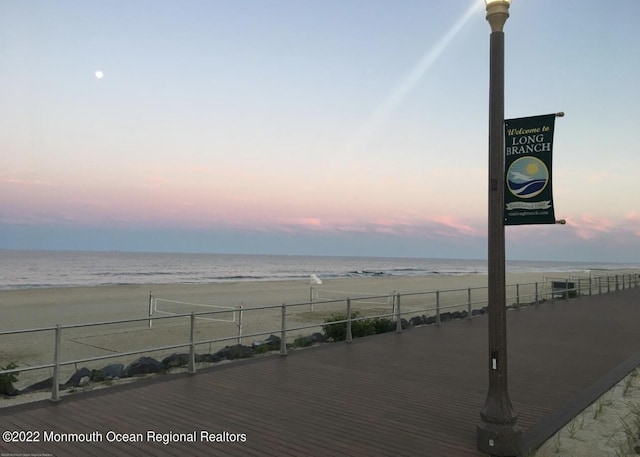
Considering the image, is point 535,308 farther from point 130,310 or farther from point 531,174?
point 130,310

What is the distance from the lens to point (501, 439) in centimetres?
468

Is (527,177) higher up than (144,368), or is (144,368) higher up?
(527,177)

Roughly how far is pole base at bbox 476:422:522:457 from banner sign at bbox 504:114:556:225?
200cm

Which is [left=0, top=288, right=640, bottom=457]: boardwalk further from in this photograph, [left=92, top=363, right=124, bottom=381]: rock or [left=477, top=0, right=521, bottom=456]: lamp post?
[left=92, top=363, right=124, bottom=381]: rock

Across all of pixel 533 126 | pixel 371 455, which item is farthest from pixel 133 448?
pixel 533 126

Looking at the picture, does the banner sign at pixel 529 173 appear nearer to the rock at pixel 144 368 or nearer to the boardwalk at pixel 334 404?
the boardwalk at pixel 334 404

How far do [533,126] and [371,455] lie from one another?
365 cm

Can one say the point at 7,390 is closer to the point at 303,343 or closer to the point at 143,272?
the point at 303,343

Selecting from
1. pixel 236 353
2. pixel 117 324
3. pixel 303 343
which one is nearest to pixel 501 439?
pixel 236 353

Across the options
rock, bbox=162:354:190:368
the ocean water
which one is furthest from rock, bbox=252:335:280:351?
the ocean water

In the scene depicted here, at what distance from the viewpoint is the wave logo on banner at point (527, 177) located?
4.82m

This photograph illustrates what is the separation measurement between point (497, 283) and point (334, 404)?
2850 mm

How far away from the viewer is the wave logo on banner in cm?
482

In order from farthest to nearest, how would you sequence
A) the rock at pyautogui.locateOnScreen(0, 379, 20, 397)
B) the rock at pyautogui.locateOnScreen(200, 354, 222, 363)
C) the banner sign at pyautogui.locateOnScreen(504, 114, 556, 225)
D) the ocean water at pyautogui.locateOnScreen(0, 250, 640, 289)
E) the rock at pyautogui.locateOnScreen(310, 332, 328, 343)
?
the ocean water at pyautogui.locateOnScreen(0, 250, 640, 289) < the rock at pyautogui.locateOnScreen(310, 332, 328, 343) < the rock at pyautogui.locateOnScreen(200, 354, 222, 363) < the rock at pyautogui.locateOnScreen(0, 379, 20, 397) < the banner sign at pyautogui.locateOnScreen(504, 114, 556, 225)
